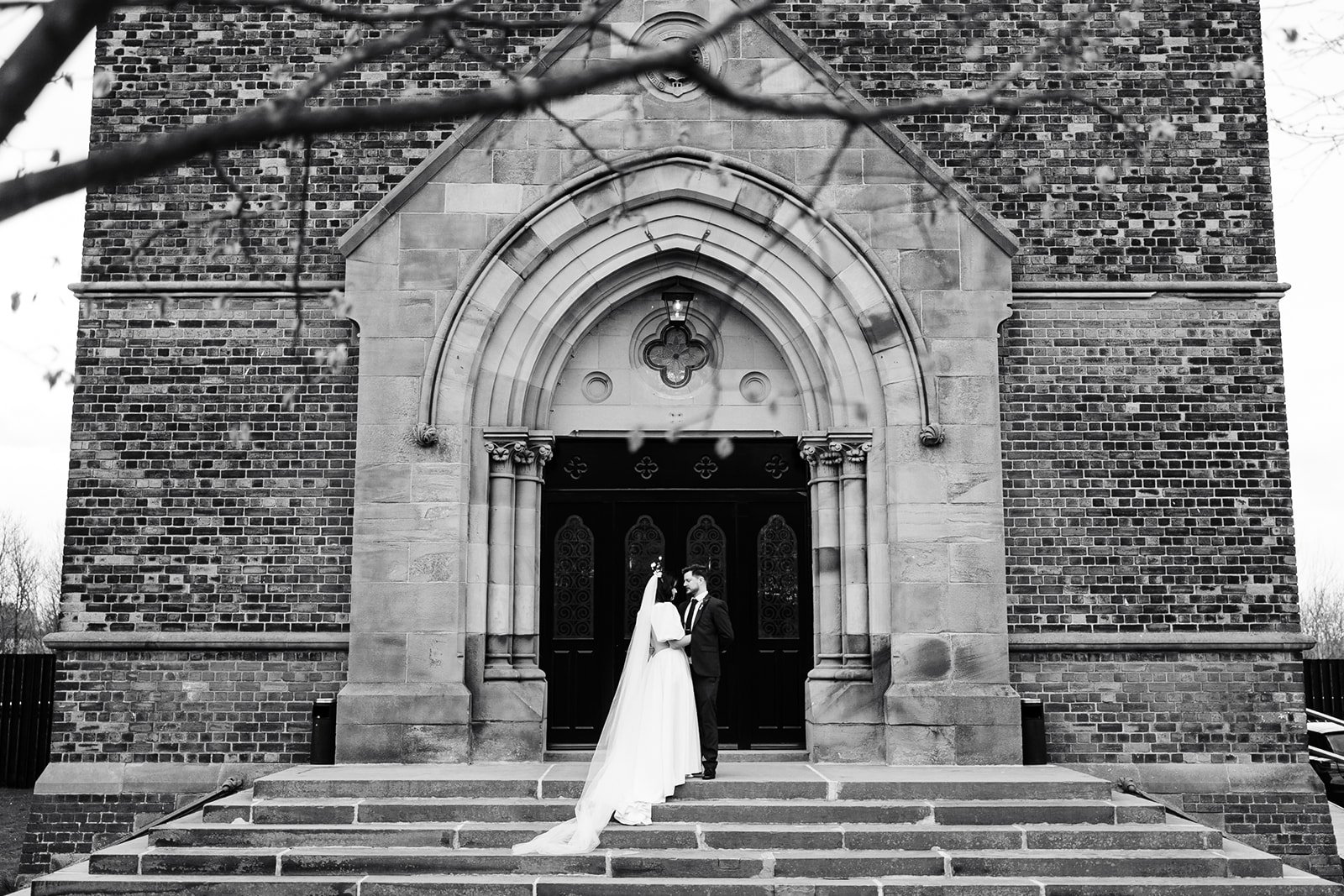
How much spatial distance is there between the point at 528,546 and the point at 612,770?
2.65 m

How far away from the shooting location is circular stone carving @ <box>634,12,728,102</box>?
11.1 meters

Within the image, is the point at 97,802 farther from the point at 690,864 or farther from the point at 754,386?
the point at 754,386

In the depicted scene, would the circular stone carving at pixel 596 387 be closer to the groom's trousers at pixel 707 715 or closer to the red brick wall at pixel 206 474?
the red brick wall at pixel 206 474

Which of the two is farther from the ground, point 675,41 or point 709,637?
point 675,41

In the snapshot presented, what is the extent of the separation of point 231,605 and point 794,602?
200 inches

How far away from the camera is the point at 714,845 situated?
27.8 ft

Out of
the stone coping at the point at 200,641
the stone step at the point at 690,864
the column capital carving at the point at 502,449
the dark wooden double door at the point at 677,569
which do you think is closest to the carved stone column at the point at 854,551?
the dark wooden double door at the point at 677,569

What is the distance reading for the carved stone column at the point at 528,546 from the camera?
10812mm

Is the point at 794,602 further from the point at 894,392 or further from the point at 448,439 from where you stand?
the point at 448,439

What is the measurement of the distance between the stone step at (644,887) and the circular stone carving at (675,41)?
271 inches

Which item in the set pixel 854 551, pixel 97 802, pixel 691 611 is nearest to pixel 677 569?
pixel 691 611

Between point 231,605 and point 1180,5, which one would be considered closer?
point 231,605

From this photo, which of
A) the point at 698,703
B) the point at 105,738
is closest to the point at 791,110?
the point at 698,703

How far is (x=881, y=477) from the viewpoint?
35.6 ft
